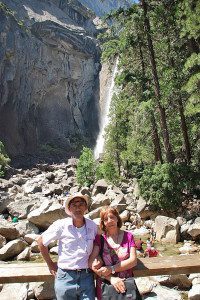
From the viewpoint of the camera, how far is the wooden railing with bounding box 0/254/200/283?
3.70 m

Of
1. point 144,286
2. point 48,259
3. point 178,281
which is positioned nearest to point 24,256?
point 144,286

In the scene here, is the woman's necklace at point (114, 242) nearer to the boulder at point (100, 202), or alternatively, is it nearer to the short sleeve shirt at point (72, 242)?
the short sleeve shirt at point (72, 242)

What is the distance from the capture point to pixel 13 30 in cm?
6650

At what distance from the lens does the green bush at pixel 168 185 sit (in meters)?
15.6

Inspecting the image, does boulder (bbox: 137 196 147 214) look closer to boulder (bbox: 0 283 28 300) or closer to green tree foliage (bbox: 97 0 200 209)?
green tree foliage (bbox: 97 0 200 209)

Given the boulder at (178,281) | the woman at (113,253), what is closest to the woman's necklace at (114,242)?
the woman at (113,253)

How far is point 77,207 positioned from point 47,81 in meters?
73.0

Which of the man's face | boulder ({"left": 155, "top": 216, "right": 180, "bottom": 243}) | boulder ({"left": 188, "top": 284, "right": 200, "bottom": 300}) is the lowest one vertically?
boulder ({"left": 155, "top": 216, "right": 180, "bottom": 243})

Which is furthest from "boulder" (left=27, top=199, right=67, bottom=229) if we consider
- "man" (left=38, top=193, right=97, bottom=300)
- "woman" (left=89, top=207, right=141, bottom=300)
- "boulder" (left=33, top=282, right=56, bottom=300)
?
"woman" (left=89, top=207, right=141, bottom=300)

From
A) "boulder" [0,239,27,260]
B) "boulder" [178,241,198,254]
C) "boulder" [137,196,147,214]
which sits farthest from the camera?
"boulder" [137,196,147,214]

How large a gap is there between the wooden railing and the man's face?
75 centimetres

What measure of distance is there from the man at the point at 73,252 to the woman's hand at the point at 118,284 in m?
0.32

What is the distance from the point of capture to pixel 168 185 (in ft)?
51.1

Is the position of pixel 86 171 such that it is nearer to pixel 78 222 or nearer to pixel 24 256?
pixel 24 256
